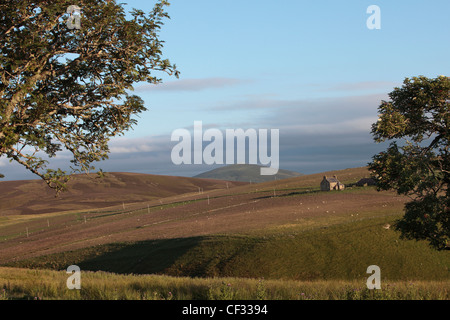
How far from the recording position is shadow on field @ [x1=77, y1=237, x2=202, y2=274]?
137 feet

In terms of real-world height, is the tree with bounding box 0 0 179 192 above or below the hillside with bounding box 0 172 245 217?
above

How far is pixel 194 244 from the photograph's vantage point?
4531 centimetres

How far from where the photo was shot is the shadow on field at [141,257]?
41750 mm

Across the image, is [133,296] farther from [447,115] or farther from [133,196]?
[133,196]

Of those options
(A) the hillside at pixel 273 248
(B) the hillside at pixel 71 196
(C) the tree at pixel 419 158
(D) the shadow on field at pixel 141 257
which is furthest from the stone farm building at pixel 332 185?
(B) the hillside at pixel 71 196

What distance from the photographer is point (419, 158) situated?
20062 millimetres

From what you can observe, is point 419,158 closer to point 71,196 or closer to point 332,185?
point 332,185

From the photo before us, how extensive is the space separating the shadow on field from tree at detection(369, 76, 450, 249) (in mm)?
24317

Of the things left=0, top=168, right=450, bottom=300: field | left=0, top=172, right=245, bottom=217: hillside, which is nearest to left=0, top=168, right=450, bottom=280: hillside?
left=0, top=168, right=450, bottom=300: field

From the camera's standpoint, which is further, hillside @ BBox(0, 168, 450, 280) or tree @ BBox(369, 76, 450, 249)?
hillside @ BBox(0, 168, 450, 280)

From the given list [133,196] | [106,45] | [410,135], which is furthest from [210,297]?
[133,196]

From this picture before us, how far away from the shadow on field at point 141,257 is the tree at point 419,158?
24.3 meters

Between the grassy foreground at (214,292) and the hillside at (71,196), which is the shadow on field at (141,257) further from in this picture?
the hillside at (71,196)

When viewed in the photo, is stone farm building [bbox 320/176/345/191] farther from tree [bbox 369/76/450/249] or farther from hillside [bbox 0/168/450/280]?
tree [bbox 369/76/450/249]
